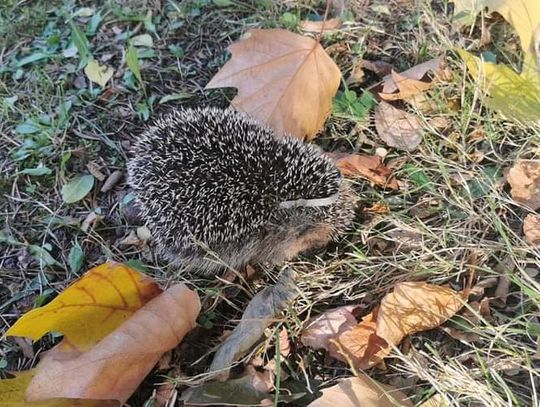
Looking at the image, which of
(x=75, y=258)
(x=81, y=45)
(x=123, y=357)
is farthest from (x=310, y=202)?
(x=81, y=45)

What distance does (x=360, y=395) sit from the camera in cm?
208

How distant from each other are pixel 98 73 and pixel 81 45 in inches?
8.6

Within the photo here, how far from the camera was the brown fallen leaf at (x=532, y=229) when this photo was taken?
2.46m

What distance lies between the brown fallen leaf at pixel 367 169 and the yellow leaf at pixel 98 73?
1.37 m

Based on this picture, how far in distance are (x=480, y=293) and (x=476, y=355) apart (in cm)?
28

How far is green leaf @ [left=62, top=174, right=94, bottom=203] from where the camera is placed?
3.10 metres

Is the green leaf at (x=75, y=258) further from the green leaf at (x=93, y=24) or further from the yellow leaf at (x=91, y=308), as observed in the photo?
the green leaf at (x=93, y=24)

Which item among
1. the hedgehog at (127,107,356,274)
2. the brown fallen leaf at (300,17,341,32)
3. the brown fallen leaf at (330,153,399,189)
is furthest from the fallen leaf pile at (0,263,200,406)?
the brown fallen leaf at (300,17,341,32)

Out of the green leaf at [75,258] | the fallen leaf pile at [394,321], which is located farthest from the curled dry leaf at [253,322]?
the green leaf at [75,258]

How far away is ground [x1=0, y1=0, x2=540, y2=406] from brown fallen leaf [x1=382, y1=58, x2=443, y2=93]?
85 mm

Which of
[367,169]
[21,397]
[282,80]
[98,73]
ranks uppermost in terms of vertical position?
[282,80]

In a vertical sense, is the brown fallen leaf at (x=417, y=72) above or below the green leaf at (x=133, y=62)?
below

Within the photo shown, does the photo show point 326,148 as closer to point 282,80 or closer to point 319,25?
point 282,80

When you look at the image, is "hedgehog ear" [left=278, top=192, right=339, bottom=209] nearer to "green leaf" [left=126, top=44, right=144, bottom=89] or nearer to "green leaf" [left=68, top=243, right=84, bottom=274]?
"green leaf" [left=68, top=243, right=84, bottom=274]
